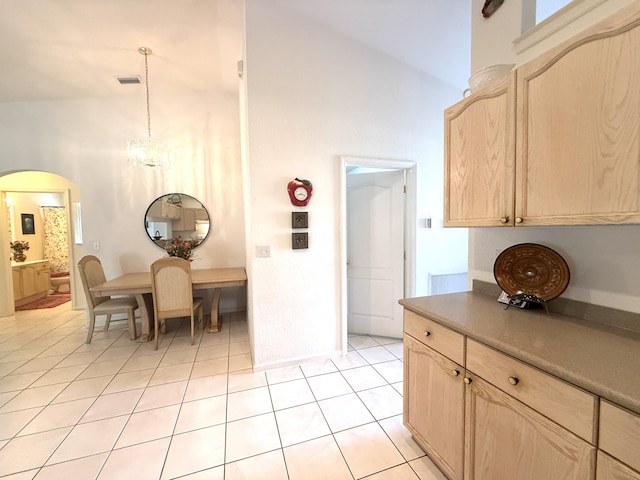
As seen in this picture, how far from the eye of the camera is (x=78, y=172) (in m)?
3.68

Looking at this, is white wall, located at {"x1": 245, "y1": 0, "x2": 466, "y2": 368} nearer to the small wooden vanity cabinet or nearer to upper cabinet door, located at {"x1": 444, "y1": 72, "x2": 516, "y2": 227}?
upper cabinet door, located at {"x1": 444, "y1": 72, "x2": 516, "y2": 227}

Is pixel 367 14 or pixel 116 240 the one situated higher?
pixel 367 14

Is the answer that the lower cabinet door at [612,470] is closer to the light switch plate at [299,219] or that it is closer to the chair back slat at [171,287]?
the light switch plate at [299,219]

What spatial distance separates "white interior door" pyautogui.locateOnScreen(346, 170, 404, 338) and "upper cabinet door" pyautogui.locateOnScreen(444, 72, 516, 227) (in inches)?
53.4

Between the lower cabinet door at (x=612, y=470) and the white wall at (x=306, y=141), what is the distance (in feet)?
6.58

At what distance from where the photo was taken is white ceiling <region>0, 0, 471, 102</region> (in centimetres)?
227

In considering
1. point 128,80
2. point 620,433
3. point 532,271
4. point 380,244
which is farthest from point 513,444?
point 128,80

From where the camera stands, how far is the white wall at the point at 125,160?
3607 millimetres

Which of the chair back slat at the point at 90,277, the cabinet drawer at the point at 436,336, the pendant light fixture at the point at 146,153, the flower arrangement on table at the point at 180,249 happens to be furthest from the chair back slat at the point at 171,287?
the cabinet drawer at the point at 436,336

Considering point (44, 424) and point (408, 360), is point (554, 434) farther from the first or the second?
point (44, 424)

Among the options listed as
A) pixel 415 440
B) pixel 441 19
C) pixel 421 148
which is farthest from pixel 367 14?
pixel 415 440

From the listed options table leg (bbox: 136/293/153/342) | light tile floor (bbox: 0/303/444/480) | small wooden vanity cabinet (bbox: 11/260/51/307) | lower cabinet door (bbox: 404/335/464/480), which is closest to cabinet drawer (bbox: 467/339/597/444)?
lower cabinet door (bbox: 404/335/464/480)

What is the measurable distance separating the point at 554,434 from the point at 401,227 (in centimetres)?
225

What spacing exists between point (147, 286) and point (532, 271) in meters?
3.63
